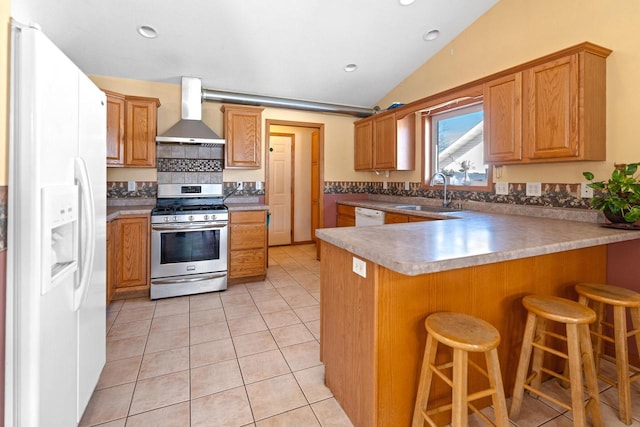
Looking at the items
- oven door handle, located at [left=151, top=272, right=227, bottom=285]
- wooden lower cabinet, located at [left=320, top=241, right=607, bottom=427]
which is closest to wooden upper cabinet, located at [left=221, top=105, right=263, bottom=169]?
oven door handle, located at [left=151, top=272, right=227, bottom=285]

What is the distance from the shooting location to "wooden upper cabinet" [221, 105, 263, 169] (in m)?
3.92

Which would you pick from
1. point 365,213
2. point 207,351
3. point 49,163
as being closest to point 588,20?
point 365,213

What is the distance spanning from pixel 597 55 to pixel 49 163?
327cm

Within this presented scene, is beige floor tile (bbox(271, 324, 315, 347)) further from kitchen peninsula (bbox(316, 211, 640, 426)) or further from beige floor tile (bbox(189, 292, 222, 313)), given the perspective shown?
beige floor tile (bbox(189, 292, 222, 313))

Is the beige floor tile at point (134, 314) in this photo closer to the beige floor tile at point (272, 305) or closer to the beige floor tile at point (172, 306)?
the beige floor tile at point (172, 306)

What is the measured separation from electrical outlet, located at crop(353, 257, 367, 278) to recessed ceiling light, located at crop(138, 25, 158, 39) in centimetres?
310

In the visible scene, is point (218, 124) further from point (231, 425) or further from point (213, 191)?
point (231, 425)

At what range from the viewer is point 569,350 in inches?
56.6

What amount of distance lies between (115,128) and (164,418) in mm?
2938

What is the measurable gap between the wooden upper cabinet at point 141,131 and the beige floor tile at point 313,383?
293 centimetres

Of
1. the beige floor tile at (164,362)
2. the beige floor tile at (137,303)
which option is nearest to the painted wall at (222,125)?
the beige floor tile at (137,303)

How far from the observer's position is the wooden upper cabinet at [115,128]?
3.25 meters

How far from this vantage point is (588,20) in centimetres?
237

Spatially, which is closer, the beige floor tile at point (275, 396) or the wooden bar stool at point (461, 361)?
the wooden bar stool at point (461, 361)
